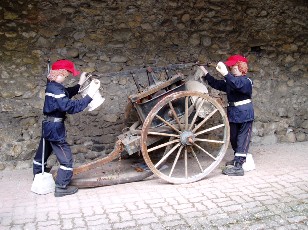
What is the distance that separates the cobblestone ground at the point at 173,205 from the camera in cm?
363

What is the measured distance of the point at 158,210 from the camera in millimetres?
3883

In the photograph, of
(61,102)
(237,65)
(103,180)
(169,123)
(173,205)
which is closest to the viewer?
(173,205)

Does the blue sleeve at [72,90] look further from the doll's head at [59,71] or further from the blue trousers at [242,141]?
the blue trousers at [242,141]

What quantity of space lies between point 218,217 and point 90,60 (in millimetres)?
2862

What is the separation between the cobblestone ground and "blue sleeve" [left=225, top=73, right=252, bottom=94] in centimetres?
108

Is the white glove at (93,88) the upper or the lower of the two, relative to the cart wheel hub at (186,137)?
upper

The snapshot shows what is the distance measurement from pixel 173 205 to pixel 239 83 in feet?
5.56

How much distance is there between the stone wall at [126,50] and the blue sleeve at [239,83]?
112cm

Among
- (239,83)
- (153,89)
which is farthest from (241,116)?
(153,89)

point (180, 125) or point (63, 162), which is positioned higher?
point (180, 125)

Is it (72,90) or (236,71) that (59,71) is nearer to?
(72,90)

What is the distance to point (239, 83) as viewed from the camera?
184 inches

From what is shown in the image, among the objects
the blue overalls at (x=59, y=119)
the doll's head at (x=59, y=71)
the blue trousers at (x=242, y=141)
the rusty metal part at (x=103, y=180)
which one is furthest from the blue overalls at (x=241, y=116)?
the doll's head at (x=59, y=71)

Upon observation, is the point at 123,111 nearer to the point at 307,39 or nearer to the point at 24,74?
the point at 24,74
